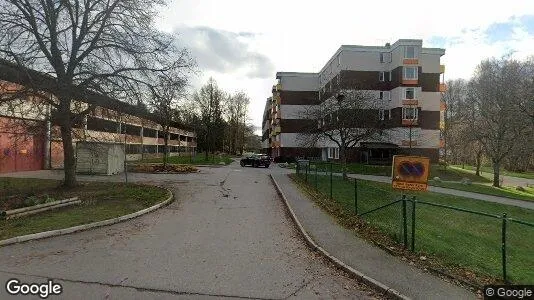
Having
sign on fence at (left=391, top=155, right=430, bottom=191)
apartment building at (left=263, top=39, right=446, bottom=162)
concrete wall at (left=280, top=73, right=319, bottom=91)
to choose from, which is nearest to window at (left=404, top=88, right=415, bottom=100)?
apartment building at (left=263, top=39, right=446, bottom=162)

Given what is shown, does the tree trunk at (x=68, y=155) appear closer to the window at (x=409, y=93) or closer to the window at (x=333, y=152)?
the window at (x=333, y=152)

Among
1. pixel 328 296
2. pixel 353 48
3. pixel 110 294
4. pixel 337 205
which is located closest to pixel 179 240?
pixel 110 294

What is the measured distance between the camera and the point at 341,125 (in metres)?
26.0

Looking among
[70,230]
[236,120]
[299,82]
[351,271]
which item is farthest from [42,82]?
[236,120]

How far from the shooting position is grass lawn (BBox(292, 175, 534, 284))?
336 inches

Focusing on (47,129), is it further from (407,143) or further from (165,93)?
(407,143)

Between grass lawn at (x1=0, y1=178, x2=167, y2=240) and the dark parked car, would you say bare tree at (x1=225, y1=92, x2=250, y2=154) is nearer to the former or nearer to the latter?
the dark parked car

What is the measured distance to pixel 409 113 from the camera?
158 ft

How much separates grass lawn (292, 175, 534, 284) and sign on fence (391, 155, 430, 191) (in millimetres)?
876

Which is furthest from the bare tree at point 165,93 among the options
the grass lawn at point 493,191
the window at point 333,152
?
the window at point 333,152

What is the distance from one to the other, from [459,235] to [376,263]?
20.4 ft

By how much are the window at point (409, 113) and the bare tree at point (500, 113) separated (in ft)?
30.5

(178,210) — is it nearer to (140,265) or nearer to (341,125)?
(140,265)

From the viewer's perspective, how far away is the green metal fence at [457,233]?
26.9 feet
